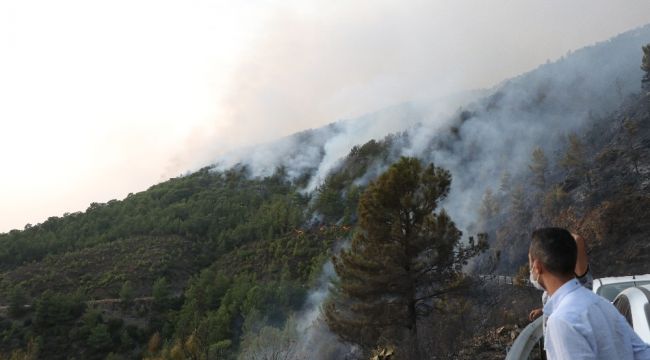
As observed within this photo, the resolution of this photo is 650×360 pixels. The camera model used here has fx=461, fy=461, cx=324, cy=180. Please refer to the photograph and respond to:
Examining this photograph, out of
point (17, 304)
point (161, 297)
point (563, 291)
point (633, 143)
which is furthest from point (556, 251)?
point (17, 304)

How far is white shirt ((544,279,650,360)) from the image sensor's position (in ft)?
4.94

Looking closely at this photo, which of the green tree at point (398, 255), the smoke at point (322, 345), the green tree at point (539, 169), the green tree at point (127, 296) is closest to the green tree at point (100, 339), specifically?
the green tree at point (127, 296)

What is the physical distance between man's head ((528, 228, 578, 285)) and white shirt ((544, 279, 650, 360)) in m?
0.09

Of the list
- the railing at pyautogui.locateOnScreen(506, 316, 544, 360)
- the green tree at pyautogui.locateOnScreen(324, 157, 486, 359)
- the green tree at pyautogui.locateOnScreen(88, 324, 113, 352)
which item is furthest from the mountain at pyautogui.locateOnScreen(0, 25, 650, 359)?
the railing at pyautogui.locateOnScreen(506, 316, 544, 360)

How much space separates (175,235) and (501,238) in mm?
61594

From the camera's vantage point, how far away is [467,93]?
413 feet

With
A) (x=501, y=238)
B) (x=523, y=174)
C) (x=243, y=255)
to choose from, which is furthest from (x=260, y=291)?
(x=523, y=174)

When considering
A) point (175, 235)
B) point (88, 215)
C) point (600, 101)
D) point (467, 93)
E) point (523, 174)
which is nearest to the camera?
point (523, 174)

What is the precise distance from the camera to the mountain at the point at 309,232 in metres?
26.7

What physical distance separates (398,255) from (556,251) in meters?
11.5

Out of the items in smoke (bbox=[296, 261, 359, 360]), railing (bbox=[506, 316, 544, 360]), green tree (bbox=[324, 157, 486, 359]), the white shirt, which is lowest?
smoke (bbox=[296, 261, 359, 360])

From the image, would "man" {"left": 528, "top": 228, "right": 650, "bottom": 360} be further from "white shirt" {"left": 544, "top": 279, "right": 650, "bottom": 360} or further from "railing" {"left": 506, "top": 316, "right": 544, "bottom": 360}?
"railing" {"left": 506, "top": 316, "right": 544, "bottom": 360}

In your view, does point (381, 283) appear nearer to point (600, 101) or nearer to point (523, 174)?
point (523, 174)

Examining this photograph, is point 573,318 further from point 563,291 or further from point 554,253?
point 554,253
